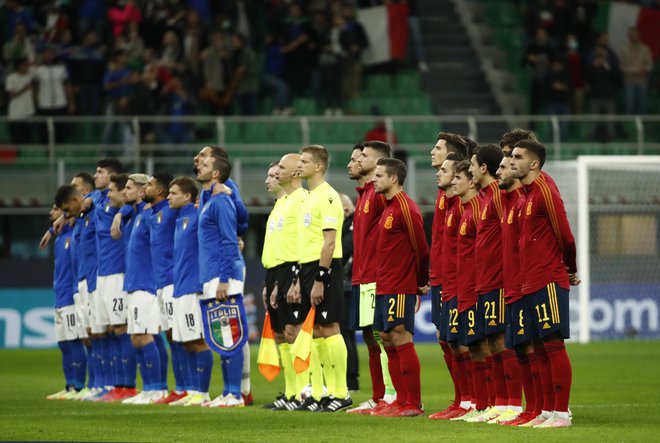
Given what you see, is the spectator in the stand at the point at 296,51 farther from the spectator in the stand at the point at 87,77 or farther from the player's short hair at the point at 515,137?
the player's short hair at the point at 515,137

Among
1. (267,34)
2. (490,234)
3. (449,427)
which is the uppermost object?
(267,34)

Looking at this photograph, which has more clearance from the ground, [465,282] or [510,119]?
[510,119]

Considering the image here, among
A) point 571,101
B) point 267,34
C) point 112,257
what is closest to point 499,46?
point 571,101

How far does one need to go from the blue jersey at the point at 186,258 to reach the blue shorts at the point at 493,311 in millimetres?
3672

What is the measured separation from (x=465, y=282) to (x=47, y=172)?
14.9m

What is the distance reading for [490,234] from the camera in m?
11.9

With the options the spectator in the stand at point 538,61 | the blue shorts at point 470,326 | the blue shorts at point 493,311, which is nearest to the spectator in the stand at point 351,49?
the spectator in the stand at point 538,61

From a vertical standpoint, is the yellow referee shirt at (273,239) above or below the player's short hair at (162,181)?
below

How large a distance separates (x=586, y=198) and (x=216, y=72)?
7.83 meters

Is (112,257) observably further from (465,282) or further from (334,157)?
(334,157)

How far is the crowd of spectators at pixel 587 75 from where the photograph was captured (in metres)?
29.7

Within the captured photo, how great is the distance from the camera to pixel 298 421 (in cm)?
1221

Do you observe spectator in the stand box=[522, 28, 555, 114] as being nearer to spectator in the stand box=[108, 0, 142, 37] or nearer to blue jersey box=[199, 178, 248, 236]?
spectator in the stand box=[108, 0, 142, 37]

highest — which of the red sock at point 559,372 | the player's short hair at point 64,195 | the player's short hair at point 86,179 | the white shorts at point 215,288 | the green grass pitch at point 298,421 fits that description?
the player's short hair at point 86,179
